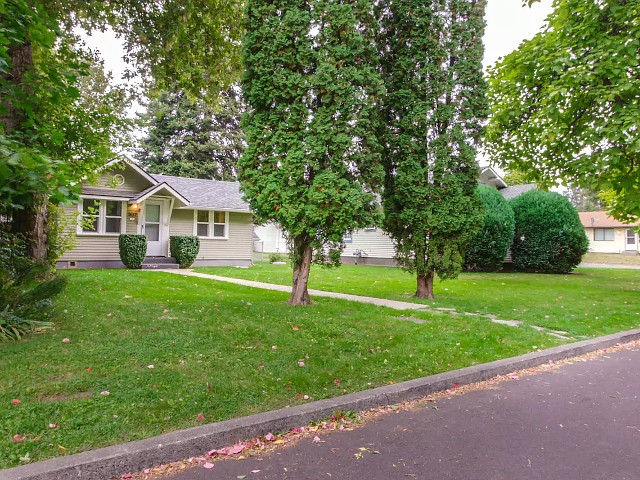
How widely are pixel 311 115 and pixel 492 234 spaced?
589 inches

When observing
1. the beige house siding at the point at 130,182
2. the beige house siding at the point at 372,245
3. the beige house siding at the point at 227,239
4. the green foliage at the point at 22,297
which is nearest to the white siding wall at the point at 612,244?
the beige house siding at the point at 372,245

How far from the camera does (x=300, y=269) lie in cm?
861

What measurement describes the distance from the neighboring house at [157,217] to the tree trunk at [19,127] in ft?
19.3

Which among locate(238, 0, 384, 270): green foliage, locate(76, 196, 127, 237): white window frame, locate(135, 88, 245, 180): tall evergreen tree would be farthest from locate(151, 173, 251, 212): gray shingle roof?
locate(135, 88, 245, 180): tall evergreen tree

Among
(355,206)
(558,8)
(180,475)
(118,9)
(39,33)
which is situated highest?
(558,8)

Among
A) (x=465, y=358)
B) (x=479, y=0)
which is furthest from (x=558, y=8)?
(x=465, y=358)

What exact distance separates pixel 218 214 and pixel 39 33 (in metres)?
16.1

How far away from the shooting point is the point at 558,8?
37.8ft

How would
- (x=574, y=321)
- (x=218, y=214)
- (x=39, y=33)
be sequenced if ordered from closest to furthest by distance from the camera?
(x=39, y=33) → (x=574, y=321) → (x=218, y=214)

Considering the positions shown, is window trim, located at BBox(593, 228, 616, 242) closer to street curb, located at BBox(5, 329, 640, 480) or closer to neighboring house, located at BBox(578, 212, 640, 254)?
neighboring house, located at BBox(578, 212, 640, 254)

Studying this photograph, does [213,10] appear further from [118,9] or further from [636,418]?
[636,418]

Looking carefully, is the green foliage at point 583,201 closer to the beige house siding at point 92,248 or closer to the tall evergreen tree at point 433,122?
the tall evergreen tree at point 433,122

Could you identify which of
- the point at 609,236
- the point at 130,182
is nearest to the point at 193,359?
the point at 130,182

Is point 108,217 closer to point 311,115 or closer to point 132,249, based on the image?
point 132,249
